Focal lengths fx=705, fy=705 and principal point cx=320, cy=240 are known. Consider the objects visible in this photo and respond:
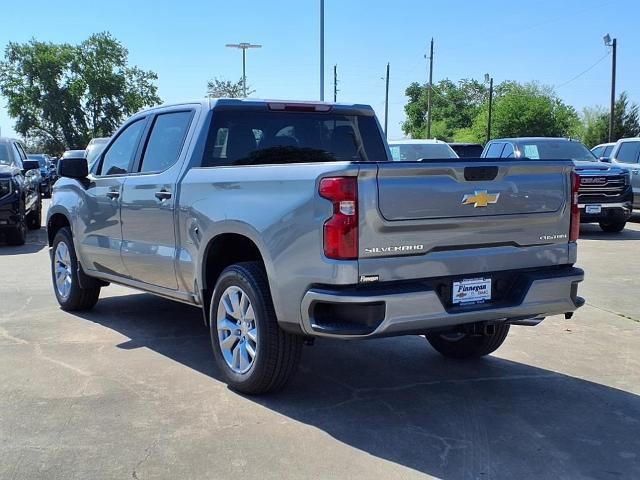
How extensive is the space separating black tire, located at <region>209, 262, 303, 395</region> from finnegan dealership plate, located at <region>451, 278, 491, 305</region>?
102 cm

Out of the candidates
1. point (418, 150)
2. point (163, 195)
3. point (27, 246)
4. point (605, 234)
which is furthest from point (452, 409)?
point (605, 234)

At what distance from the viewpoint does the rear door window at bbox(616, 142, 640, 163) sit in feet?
55.1

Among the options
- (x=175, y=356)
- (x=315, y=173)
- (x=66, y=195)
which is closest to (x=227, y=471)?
(x=315, y=173)

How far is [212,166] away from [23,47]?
67954 mm

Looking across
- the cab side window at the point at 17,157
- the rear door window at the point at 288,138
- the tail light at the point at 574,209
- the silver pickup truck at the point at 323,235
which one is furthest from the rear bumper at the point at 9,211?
the tail light at the point at 574,209

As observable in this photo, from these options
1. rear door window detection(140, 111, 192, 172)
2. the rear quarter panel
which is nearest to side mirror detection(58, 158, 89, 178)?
rear door window detection(140, 111, 192, 172)

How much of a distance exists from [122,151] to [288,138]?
1726 millimetres

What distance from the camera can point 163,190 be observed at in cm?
540

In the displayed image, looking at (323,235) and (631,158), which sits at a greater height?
(631,158)

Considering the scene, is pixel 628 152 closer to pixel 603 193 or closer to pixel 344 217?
pixel 603 193

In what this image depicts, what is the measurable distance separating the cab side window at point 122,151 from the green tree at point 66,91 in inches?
2458

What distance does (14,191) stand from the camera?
12.6 metres

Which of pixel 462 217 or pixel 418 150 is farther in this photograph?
pixel 418 150

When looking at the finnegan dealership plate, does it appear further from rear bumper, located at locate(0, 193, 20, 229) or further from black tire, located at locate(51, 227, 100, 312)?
rear bumper, located at locate(0, 193, 20, 229)
